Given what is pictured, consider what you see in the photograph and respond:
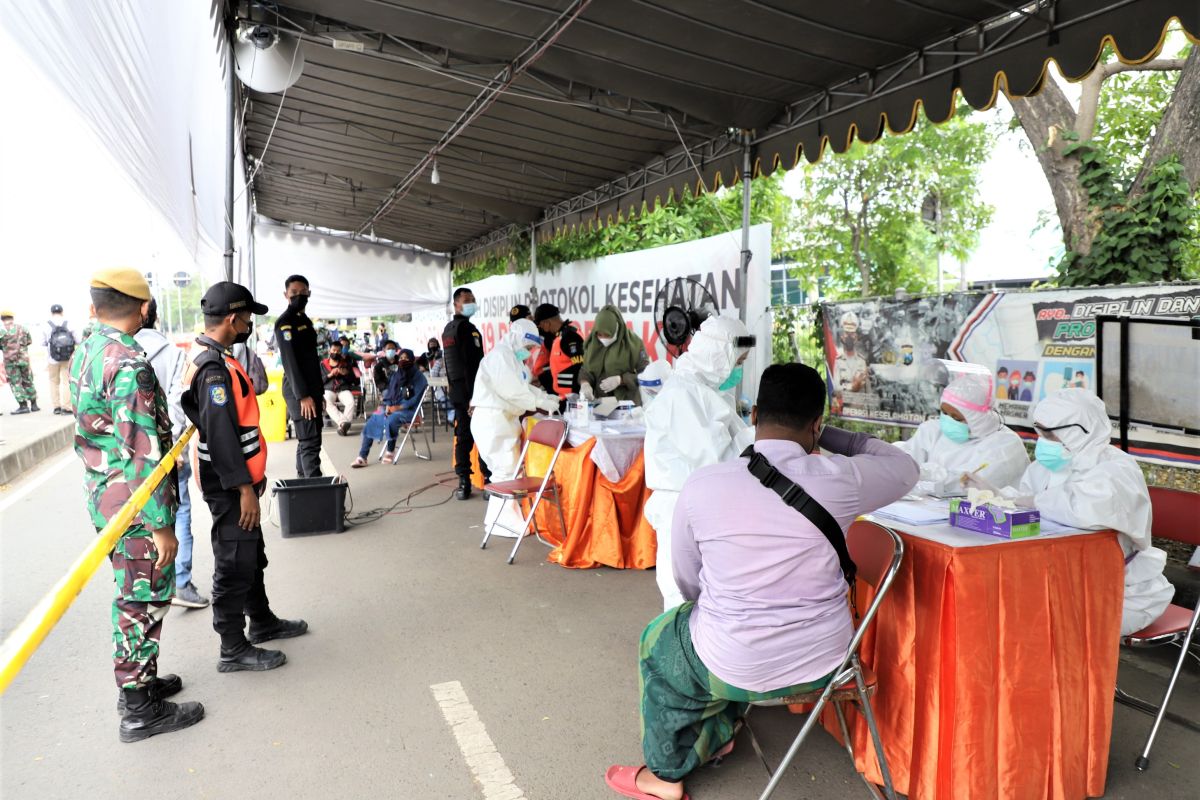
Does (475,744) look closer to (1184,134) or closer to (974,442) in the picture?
(974,442)

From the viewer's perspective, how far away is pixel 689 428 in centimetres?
312

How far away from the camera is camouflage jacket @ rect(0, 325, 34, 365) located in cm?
1065

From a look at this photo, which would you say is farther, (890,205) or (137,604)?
(890,205)

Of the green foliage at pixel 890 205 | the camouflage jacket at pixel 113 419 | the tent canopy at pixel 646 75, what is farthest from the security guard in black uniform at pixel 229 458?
the green foliage at pixel 890 205

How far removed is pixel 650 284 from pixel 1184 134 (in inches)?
172

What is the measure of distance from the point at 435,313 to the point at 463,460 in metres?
10.2

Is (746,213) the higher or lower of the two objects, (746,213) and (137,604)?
the higher

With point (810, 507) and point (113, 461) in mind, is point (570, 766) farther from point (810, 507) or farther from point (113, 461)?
point (113, 461)

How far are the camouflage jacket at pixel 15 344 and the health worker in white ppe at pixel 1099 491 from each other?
1291 centimetres

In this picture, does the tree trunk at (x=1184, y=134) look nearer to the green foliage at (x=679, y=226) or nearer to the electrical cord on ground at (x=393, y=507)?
the electrical cord on ground at (x=393, y=507)

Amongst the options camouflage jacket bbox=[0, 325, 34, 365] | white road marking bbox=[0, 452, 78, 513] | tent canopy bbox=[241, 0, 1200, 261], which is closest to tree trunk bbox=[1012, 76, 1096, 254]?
tent canopy bbox=[241, 0, 1200, 261]

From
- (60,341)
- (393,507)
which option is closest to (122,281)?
(393,507)

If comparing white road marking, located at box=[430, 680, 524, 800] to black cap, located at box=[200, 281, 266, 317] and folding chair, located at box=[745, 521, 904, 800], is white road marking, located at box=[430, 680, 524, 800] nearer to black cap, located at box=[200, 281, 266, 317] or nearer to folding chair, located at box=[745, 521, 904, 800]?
folding chair, located at box=[745, 521, 904, 800]

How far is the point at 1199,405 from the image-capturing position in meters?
3.61
